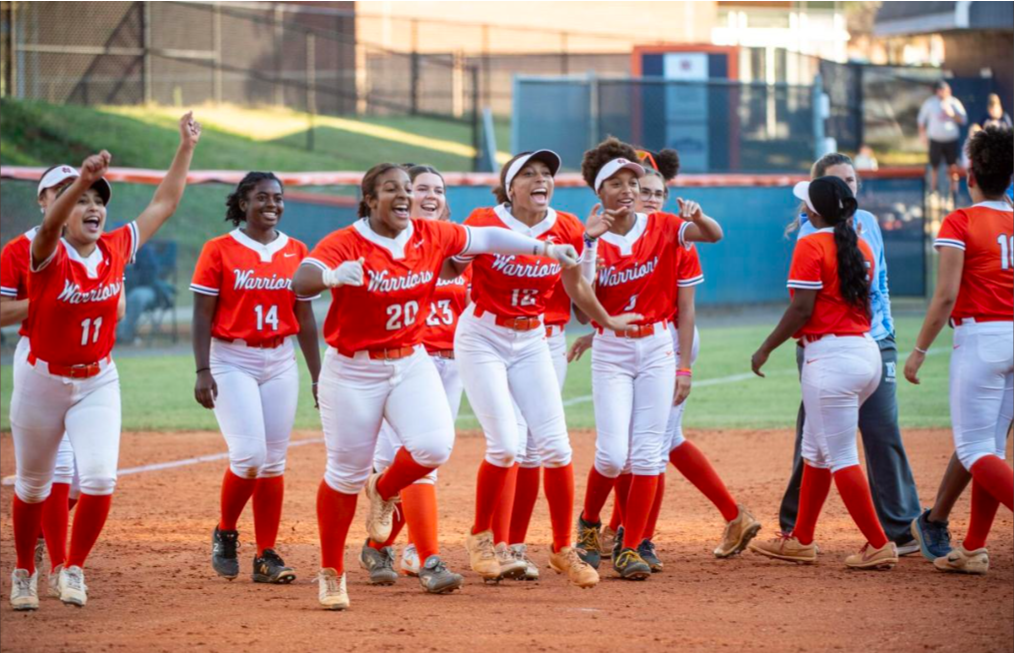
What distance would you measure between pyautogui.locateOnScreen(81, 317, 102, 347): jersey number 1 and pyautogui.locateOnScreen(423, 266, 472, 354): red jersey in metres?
1.68

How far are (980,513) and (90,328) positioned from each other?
4209 millimetres

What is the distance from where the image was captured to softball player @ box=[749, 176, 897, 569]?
244 inches

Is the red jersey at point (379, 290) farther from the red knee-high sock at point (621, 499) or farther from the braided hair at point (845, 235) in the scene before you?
the braided hair at point (845, 235)

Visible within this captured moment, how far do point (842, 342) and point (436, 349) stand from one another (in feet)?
6.67

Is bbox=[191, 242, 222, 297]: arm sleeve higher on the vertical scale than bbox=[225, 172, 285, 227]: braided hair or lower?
lower

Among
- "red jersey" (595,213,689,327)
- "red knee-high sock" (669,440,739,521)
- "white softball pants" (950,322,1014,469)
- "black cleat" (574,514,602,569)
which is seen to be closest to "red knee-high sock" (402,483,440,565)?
"black cleat" (574,514,602,569)

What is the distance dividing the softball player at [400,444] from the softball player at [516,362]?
0.84ft

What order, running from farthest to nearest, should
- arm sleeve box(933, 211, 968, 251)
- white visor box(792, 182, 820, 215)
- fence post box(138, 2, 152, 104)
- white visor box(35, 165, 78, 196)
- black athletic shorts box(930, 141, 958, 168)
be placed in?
fence post box(138, 2, 152, 104), black athletic shorts box(930, 141, 958, 168), white visor box(792, 182, 820, 215), arm sleeve box(933, 211, 968, 251), white visor box(35, 165, 78, 196)

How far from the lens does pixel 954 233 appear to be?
233 inches

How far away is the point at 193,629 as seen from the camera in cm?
526

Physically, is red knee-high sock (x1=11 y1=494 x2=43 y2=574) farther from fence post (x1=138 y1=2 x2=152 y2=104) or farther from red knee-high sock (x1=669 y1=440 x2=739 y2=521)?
fence post (x1=138 y1=2 x2=152 y2=104)

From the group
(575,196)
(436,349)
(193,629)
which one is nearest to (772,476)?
(436,349)

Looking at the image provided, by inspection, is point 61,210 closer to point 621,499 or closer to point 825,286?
point 621,499

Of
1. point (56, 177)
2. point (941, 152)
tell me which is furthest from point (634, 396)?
point (941, 152)
